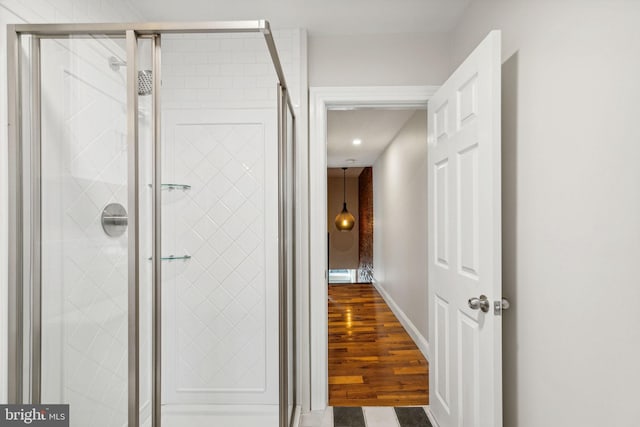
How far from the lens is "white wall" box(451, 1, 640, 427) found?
3.38 ft

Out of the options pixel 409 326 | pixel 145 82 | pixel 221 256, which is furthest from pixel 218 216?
pixel 409 326

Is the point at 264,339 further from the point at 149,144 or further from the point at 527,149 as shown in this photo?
the point at 527,149

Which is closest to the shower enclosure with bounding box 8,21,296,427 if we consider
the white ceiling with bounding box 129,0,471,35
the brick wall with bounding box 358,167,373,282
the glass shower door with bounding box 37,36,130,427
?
the glass shower door with bounding box 37,36,130,427

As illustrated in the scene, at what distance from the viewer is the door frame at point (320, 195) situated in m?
2.38

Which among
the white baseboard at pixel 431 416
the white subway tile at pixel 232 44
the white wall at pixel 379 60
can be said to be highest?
the white wall at pixel 379 60

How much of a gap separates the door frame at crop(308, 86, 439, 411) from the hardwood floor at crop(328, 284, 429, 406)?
394mm

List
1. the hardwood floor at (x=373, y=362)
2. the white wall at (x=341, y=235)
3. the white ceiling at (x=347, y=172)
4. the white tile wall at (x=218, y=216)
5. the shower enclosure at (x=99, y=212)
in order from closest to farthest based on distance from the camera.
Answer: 1. the shower enclosure at (x=99, y=212)
2. the white tile wall at (x=218, y=216)
3. the hardwood floor at (x=373, y=362)
4. the white ceiling at (x=347, y=172)
5. the white wall at (x=341, y=235)

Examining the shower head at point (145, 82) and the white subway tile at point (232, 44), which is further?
the white subway tile at point (232, 44)

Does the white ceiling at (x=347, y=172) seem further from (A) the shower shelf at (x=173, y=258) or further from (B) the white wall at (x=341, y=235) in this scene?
(A) the shower shelf at (x=173, y=258)

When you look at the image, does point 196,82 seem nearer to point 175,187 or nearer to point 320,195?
point 175,187

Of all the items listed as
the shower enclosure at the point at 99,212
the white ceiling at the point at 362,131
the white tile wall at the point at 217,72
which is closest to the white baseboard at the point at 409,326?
Answer: the white ceiling at the point at 362,131

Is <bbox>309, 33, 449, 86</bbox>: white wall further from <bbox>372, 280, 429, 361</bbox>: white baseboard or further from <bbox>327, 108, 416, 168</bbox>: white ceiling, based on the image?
<bbox>372, 280, 429, 361</bbox>: white baseboard

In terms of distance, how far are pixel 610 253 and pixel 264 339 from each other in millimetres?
1546

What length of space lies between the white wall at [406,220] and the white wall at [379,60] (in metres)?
1.37
